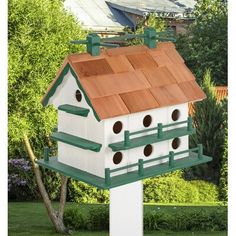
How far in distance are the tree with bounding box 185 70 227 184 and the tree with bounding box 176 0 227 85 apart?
104 millimetres

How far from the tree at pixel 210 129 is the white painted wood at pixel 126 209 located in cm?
204

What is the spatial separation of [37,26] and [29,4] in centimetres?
10

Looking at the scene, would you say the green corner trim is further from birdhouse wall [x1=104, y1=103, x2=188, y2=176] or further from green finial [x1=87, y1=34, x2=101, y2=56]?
green finial [x1=87, y1=34, x2=101, y2=56]

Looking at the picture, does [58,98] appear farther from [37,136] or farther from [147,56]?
[37,136]

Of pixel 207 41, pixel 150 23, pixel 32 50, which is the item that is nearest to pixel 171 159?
pixel 32 50

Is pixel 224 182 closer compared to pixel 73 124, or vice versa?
pixel 73 124

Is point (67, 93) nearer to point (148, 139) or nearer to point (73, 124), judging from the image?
point (73, 124)

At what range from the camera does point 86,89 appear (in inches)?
73.5

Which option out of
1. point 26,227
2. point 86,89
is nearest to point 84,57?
point 86,89

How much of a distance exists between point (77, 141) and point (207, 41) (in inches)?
107

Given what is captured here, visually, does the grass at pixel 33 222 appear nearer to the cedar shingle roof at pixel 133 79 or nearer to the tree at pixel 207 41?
the tree at pixel 207 41

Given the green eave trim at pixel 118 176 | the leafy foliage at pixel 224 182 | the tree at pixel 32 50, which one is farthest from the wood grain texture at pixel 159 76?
the leafy foliage at pixel 224 182

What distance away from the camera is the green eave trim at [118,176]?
1.91 meters

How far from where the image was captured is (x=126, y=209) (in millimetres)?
2197
